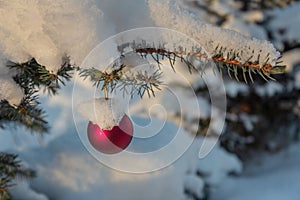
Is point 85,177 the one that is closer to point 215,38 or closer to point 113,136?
point 113,136

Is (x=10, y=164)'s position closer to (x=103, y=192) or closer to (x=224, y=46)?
(x=103, y=192)

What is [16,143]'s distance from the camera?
1497 millimetres

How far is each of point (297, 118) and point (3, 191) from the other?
287cm

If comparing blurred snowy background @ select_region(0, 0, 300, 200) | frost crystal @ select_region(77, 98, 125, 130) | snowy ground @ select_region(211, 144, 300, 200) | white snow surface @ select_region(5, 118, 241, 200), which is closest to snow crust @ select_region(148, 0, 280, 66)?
blurred snowy background @ select_region(0, 0, 300, 200)

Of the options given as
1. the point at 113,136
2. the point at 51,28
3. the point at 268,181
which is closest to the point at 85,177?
the point at 113,136

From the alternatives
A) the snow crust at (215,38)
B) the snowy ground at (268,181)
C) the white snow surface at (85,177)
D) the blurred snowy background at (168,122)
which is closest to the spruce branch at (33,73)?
the blurred snowy background at (168,122)

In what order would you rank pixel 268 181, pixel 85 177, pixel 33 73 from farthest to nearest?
pixel 268 181, pixel 85 177, pixel 33 73

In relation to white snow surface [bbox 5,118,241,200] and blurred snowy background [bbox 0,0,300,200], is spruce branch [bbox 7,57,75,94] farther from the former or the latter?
white snow surface [bbox 5,118,241,200]

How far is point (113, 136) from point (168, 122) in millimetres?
841

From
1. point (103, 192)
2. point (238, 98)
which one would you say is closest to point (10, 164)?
point (103, 192)

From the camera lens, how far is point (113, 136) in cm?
70

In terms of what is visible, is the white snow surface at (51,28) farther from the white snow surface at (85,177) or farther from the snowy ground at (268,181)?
the snowy ground at (268,181)

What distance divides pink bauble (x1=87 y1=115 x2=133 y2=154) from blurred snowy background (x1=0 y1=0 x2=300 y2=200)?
0.56ft

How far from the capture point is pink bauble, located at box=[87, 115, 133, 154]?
69 cm
